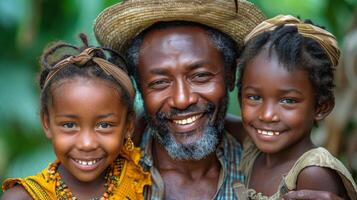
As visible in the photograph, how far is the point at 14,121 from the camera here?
7.15 m

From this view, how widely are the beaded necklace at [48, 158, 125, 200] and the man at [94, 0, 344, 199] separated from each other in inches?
11.0

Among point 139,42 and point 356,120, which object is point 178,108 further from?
point 356,120

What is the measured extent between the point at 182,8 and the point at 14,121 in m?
3.52

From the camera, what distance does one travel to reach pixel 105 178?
12.8ft

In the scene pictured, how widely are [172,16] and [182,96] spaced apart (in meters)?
0.43

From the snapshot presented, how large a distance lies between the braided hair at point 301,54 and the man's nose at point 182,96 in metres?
0.38

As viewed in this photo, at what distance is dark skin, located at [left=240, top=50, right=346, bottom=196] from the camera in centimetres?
369

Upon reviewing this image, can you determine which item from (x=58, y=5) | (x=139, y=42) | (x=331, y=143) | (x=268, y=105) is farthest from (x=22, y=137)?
(x=268, y=105)

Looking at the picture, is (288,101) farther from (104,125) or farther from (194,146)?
(104,125)

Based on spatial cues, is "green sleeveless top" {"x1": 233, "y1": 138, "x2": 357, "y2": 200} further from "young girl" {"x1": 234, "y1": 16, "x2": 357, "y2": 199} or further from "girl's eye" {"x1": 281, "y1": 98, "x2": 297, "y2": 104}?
"girl's eye" {"x1": 281, "y1": 98, "x2": 297, "y2": 104}

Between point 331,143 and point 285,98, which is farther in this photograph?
point 331,143

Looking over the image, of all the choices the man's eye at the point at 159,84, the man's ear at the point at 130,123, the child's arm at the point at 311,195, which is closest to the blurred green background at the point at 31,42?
the man's eye at the point at 159,84

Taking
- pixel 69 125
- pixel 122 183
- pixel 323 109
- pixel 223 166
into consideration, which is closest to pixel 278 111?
pixel 323 109

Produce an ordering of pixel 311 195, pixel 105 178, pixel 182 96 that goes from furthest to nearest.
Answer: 1. pixel 182 96
2. pixel 105 178
3. pixel 311 195
